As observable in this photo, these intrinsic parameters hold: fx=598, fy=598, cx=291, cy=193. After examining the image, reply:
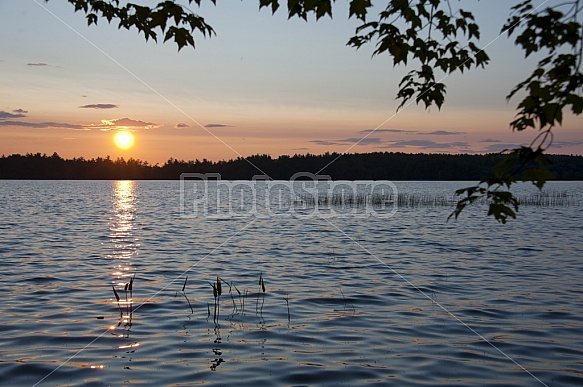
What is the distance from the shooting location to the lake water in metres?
9.87

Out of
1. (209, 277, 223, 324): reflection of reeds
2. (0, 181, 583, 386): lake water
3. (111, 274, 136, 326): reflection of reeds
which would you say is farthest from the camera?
(209, 277, 223, 324): reflection of reeds

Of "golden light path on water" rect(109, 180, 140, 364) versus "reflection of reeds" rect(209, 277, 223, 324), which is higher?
"reflection of reeds" rect(209, 277, 223, 324)

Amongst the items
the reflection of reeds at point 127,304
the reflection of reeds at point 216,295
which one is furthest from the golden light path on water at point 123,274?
the reflection of reeds at point 216,295

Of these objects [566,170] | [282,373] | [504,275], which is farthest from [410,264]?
[566,170]

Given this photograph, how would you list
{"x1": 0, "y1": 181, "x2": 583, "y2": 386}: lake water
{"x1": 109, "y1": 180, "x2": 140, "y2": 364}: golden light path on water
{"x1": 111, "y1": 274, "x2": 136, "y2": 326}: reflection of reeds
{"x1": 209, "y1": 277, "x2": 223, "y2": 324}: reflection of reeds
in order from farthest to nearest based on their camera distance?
{"x1": 209, "y1": 277, "x2": 223, "y2": 324}: reflection of reeds < {"x1": 111, "y1": 274, "x2": 136, "y2": 326}: reflection of reeds < {"x1": 109, "y1": 180, "x2": 140, "y2": 364}: golden light path on water < {"x1": 0, "y1": 181, "x2": 583, "y2": 386}: lake water

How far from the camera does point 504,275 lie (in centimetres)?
2002

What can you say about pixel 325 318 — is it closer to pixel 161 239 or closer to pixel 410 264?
pixel 410 264

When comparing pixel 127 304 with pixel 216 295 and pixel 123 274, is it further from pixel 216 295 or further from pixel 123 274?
pixel 123 274

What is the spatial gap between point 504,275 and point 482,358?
10093 millimetres

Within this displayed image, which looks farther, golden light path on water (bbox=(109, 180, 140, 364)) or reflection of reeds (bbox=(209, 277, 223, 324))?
reflection of reeds (bbox=(209, 277, 223, 324))

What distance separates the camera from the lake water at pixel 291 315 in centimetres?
987

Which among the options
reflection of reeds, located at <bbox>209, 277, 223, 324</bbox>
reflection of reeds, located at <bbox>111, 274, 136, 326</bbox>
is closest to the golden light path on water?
reflection of reeds, located at <bbox>111, 274, 136, 326</bbox>

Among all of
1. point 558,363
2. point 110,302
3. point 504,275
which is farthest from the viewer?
point 504,275

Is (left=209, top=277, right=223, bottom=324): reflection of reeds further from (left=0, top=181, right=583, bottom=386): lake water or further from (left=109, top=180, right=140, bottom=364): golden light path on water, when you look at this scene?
(left=109, top=180, right=140, bottom=364): golden light path on water
